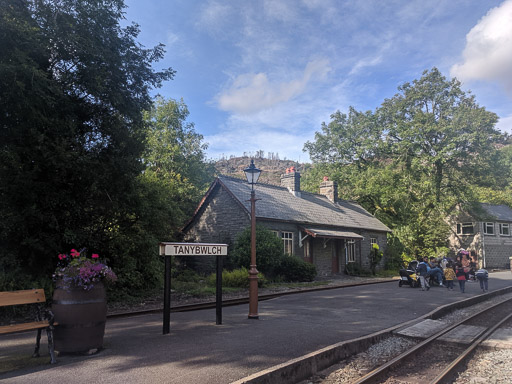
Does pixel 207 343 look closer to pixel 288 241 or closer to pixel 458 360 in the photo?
pixel 458 360

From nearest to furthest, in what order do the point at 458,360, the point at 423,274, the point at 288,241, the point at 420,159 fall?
the point at 458,360, the point at 423,274, the point at 288,241, the point at 420,159

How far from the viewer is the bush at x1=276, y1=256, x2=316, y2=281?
2070 centimetres

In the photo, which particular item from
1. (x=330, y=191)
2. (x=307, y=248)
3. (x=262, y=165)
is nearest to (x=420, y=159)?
(x=330, y=191)

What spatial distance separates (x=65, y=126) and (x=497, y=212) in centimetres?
4409

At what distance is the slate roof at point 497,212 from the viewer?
130 feet

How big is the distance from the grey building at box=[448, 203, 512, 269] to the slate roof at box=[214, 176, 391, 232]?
48.3ft

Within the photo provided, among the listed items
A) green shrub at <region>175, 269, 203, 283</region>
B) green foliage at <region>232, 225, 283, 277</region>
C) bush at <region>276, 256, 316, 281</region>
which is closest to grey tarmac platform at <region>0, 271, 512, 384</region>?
green foliage at <region>232, 225, 283, 277</region>

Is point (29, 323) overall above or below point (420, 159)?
A: below

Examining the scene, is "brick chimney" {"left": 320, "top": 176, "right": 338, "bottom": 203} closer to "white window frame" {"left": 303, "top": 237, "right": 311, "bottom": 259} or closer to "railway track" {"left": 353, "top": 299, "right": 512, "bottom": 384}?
"white window frame" {"left": 303, "top": 237, "right": 311, "bottom": 259}

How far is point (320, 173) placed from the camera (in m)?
41.4

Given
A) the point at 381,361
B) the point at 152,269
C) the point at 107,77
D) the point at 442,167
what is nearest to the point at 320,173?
the point at 442,167

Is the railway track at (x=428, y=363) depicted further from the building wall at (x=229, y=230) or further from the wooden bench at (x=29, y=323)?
the building wall at (x=229, y=230)

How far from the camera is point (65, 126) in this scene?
11188 millimetres

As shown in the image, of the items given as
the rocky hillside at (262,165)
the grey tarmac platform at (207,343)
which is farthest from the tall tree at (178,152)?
the rocky hillside at (262,165)
